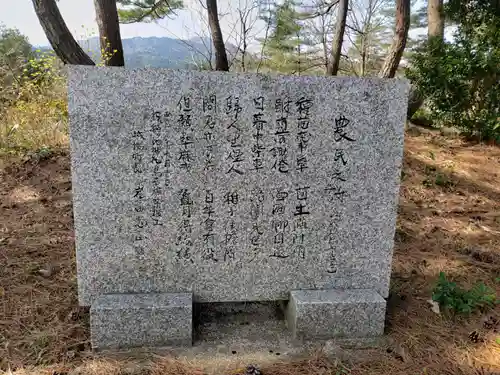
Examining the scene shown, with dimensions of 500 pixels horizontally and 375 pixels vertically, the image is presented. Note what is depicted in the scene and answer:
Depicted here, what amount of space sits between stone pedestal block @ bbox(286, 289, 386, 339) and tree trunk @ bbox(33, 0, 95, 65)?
4.15 meters

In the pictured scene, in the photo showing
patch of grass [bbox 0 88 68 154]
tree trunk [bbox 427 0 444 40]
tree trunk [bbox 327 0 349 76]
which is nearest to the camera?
patch of grass [bbox 0 88 68 154]

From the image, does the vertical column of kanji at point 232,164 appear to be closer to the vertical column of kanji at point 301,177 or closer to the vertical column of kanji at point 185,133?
the vertical column of kanji at point 185,133

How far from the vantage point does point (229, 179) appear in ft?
7.44

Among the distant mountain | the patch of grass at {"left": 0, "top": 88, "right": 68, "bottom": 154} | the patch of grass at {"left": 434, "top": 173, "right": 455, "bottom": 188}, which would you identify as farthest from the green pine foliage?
the patch of grass at {"left": 434, "top": 173, "right": 455, "bottom": 188}

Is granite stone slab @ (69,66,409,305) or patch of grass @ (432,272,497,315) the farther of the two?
patch of grass @ (432,272,497,315)

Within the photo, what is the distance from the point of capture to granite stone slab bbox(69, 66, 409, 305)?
2.14 meters

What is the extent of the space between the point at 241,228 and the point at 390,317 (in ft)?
3.91

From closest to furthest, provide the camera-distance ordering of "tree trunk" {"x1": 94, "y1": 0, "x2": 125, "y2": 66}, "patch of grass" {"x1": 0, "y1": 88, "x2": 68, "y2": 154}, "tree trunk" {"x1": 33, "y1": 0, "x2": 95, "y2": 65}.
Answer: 1. "tree trunk" {"x1": 33, "y1": 0, "x2": 95, "y2": 65}
2. "tree trunk" {"x1": 94, "y1": 0, "x2": 125, "y2": 66}
3. "patch of grass" {"x1": 0, "y1": 88, "x2": 68, "y2": 154}

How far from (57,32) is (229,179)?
3.76 metres

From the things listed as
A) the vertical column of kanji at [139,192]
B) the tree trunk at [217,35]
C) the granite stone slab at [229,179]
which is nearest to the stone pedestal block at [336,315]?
the granite stone slab at [229,179]

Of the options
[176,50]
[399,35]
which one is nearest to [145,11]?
[176,50]

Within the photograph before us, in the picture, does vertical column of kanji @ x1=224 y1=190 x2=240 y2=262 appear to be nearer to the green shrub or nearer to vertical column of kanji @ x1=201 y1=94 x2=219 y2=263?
vertical column of kanji @ x1=201 y1=94 x2=219 y2=263

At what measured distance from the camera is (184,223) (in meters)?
2.28

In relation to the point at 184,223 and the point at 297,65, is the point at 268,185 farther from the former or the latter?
the point at 297,65
